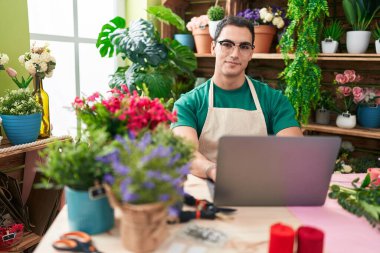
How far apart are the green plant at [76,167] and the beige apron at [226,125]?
1.01 metres

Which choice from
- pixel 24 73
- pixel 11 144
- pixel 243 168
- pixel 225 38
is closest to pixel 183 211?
pixel 243 168

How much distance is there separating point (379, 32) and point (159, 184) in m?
2.37

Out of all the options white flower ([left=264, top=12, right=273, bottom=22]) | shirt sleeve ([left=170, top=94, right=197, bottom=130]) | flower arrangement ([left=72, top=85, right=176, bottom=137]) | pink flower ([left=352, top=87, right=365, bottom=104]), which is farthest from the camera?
white flower ([left=264, top=12, right=273, bottom=22])

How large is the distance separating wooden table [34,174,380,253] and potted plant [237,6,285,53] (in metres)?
1.99

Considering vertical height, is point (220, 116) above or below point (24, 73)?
below

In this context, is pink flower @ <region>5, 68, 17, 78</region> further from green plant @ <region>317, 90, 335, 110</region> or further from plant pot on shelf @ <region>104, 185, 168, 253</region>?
green plant @ <region>317, 90, 335, 110</region>

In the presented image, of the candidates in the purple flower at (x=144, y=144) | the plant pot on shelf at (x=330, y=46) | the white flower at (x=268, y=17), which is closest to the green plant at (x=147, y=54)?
the white flower at (x=268, y=17)

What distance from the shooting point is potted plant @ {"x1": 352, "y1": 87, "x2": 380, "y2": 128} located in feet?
8.54

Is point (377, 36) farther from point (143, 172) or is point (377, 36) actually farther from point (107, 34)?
point (143, 172)

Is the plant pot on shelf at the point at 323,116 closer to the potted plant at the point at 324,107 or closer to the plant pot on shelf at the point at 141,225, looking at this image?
the potted plant at the point at 324,107

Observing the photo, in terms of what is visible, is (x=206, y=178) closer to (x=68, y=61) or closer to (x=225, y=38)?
(x=225, y=38)

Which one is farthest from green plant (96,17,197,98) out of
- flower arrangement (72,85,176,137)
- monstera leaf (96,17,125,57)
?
flower arrangement (72,85,176,137)

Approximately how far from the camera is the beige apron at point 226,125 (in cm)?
184

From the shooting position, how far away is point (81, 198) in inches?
34.8
